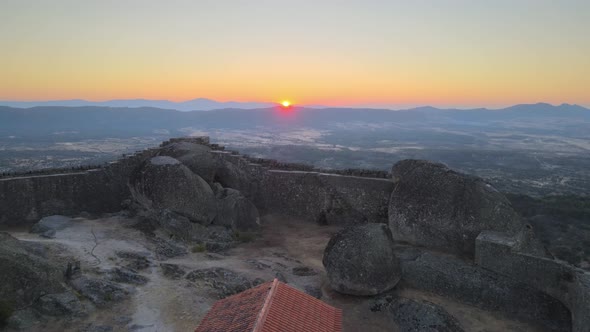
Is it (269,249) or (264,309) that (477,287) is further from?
(269,249)

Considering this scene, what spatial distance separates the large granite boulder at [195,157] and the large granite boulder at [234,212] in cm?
148

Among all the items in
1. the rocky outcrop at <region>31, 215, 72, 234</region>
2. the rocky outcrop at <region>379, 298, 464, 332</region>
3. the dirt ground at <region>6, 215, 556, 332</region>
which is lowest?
the rocky outcrop at <region>379, 298, 464, 332</region>

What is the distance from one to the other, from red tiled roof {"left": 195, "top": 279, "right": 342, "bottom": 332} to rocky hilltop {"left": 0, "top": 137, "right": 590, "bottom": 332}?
2.68m

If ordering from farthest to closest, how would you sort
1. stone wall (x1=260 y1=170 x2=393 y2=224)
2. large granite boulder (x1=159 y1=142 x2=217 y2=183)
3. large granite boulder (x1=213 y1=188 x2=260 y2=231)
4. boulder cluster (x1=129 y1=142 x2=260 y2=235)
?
large granite boulder (x1=159 y1=142 x2=217 y2=183), stone wall (x1=260 y1=170 x2=393 y2=224), large granite boulder (x1=213 y1=188 x2=260 y2=231), boulder cluster (x1=129 y1=142 x2=260 y2=235)

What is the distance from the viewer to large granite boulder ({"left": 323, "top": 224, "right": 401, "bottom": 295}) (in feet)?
41.6

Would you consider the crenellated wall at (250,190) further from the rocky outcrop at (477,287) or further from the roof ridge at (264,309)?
the roof ridge at (264,309)

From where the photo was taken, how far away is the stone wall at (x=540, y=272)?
33.6ft

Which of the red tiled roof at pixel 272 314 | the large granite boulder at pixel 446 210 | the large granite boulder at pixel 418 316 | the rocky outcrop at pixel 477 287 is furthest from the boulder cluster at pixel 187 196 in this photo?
the red tiled roof at pixel 272 314

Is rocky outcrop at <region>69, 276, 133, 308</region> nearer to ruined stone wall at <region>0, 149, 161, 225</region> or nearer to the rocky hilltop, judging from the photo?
the rocky hilltop

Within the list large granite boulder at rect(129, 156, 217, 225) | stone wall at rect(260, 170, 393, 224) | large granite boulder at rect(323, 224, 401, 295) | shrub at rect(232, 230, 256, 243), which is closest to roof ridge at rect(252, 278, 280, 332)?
large granite boulder at rect(323, 224, 401, 295)

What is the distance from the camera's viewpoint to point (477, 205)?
1402cm

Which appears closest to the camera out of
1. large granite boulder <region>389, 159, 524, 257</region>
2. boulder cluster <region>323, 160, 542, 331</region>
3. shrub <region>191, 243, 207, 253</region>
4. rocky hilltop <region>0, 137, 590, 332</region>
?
rocky hilltop <region>0, 137, 590, 332</region>

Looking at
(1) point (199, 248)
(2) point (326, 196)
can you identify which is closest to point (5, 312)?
(1) point (199, 248)

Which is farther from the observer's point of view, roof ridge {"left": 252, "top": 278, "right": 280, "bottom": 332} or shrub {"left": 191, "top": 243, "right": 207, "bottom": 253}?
shrub {"left": 191, "top": 243, "right": 207, "bottom": 253}
